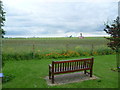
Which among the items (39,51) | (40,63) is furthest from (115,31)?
(39,51)

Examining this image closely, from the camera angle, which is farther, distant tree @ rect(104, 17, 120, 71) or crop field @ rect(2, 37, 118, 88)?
distant tree @ rect(104, 17, 120, 71)

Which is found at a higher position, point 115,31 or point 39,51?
point 115,31

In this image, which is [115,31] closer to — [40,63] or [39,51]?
[40,63]

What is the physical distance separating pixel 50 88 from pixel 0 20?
11.1ft

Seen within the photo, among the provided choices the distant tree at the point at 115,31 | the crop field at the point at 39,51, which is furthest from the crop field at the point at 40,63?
the distant tree at the point at 115,31

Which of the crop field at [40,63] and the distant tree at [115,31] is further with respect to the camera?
the distant tree at [115,31]

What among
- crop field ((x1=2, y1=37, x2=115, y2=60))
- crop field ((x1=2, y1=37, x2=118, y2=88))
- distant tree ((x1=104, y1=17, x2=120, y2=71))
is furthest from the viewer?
crop field ((x1=2, y1=37, x2=115, y2=60))

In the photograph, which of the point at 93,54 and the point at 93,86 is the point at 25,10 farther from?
the point at 93,54

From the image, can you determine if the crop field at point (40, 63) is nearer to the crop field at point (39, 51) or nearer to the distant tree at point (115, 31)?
the crop field at point (39, 51)

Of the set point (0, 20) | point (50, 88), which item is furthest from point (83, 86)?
point (0, 20)

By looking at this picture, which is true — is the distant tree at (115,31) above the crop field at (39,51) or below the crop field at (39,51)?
above

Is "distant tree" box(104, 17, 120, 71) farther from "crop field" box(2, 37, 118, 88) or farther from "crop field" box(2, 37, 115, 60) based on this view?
"crop field" box(2, 37, 115, 60)

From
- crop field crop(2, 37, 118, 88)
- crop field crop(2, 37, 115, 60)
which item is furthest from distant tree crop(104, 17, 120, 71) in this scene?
crop field crop(2, 37, 115, 60)

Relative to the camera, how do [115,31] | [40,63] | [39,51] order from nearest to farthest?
[115,31]
[40,63]
[39,51]
